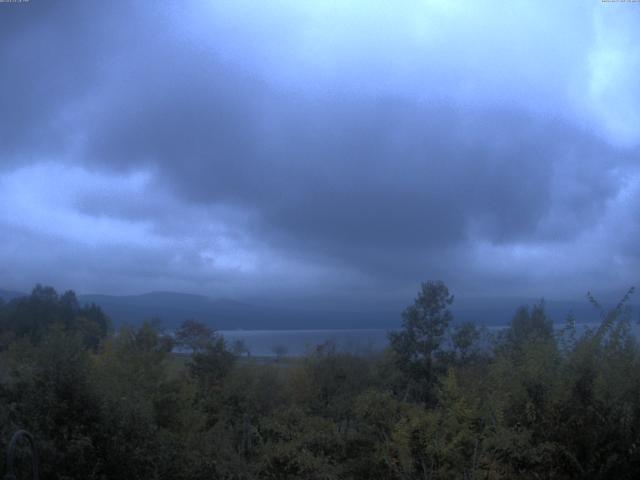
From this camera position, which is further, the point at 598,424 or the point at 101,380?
the point at 101,380

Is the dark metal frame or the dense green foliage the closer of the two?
the dark metal frame

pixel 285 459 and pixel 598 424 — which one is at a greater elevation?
pixel 598 424

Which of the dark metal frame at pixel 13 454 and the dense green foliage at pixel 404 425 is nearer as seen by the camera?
the dark metal frame at pixel 13 454

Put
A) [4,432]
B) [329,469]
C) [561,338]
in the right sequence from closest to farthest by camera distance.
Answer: [4,432] → [561,338] → [329,469]

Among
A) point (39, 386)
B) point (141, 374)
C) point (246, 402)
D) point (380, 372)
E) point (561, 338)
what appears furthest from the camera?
point (380, 372)

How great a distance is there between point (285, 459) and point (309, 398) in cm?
2268

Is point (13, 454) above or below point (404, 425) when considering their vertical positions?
above

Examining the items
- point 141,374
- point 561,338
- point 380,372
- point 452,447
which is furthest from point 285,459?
point 380,372

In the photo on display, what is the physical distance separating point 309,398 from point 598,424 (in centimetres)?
2673

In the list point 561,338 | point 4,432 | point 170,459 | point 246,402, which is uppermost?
point 561,338

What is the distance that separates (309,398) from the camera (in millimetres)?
34812

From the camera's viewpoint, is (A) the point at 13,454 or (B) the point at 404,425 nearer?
(A) the point at 13,454

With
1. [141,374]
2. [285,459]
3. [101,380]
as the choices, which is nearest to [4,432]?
[101,380]

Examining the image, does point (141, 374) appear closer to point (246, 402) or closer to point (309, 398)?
point (246, 402)
